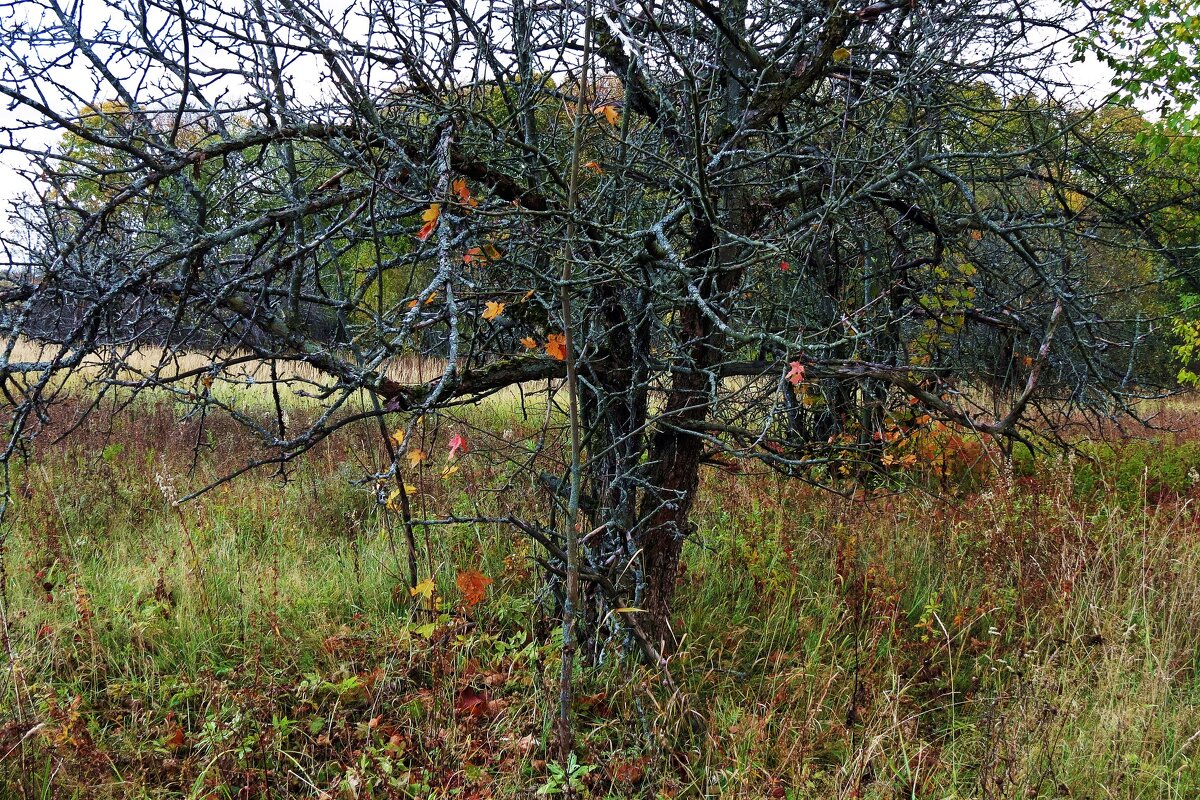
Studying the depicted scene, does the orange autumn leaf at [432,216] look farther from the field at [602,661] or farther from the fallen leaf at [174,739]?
the fallen leaf at [174,739]

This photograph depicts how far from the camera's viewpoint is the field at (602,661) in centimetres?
263

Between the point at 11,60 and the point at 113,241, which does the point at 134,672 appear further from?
the point at 11,60

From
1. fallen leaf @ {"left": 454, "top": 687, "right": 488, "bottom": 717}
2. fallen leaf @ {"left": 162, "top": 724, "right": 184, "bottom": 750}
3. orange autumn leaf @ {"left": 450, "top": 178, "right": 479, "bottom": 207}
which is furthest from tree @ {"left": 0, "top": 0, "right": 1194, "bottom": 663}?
fallen leaf @ {"left": 162, "top": 724, "right": 184, "bottom": 750}

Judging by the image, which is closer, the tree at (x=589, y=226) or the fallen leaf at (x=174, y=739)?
the tree at (x=589, y=226)

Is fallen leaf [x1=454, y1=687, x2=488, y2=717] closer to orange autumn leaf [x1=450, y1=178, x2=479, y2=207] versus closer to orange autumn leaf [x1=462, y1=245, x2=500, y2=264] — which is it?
orange autumn leaf [x1=462, y1=245, x2=500, y2=264]

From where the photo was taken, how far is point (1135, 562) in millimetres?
4398

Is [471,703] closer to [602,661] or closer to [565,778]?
[602,661]

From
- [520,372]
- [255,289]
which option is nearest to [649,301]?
[520,372]

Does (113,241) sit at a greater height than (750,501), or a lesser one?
greater

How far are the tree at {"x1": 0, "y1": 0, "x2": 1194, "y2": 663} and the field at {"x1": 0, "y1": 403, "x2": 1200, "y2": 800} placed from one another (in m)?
0.46

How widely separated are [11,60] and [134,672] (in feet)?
8.44

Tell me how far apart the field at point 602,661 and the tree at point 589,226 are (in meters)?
0.46

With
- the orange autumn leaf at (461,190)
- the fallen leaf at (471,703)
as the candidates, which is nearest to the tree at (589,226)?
the orange autumn leaf at (461,190)

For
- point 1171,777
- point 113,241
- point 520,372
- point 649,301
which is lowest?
point 1171,777
